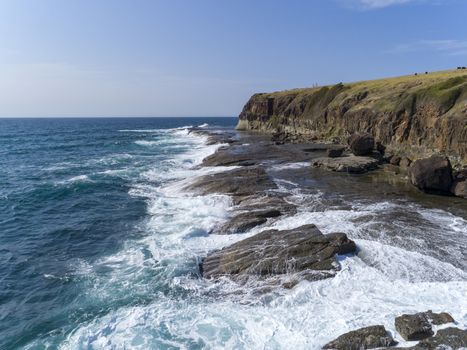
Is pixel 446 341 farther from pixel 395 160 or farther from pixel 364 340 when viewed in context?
pixel 395 160

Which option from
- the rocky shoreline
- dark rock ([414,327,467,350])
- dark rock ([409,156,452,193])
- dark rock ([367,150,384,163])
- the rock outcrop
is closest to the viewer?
dark rock ([414,327,467,350])

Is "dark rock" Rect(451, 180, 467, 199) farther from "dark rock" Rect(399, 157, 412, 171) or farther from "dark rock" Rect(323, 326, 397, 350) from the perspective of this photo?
"dark rock" Rect(323, 326, 397, 350)

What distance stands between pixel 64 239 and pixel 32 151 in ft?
193

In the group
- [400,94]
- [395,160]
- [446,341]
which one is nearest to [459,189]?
[395,160]

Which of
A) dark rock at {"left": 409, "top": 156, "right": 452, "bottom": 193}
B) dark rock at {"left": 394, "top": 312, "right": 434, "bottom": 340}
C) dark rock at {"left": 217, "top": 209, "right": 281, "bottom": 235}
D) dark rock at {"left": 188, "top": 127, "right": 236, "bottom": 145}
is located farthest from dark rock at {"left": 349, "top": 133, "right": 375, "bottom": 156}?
dark rock at {"left": 394, "top": 312, "right": 434, "bottom": 340}

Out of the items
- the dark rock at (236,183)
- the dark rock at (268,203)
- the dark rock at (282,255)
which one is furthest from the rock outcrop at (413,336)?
the dark rock at (236,183)

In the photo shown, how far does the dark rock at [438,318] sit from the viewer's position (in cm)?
1309

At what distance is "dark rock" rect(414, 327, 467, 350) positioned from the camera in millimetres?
11758

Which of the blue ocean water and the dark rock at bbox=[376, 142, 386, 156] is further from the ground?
the dark rock at bbox=[376, 142, 386, 156]

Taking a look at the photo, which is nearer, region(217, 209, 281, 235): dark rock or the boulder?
region(217, 209, 281, 235): dark rock

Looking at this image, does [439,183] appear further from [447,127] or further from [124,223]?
[124,223]

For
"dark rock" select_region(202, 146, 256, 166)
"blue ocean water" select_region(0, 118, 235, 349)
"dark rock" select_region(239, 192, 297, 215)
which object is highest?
"dark rock" select_region(202, 146, 256, 166)

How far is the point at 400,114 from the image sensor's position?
4616 cm

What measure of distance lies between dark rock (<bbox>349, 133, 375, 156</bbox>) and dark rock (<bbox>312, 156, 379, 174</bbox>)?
1.94 m
